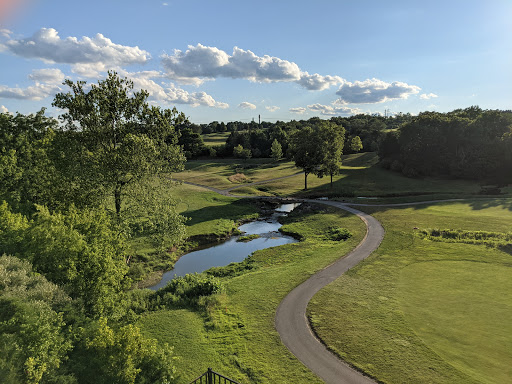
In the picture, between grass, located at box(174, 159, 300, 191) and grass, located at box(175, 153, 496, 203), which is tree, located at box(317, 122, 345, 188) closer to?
grass, located at box(175, 153, 496, 203)

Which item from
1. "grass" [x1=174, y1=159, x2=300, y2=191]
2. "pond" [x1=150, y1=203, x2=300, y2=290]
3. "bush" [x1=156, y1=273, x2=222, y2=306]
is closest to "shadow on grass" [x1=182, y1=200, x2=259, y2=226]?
"pond" [x1=150, y1=203, x2=300, y2=290]

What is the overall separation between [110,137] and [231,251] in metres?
21.3

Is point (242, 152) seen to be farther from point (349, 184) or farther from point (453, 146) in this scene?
point (453, 146)

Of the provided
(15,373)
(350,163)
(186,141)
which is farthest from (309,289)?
(186,141)

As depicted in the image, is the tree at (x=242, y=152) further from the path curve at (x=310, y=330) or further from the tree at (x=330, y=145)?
the path curve at (x=310, y=330)

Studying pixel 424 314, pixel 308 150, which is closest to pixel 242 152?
pixel 308 150

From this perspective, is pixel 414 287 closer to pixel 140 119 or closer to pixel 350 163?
pixel 140 119

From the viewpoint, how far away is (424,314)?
71.2 feet

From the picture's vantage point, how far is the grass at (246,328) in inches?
664

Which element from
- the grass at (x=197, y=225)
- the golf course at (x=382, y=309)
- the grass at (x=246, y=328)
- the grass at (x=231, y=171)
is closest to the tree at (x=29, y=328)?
the grass at (x=246, y=328)

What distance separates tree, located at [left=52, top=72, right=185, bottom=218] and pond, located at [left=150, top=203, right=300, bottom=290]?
11.7 meters

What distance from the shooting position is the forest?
1272 centimetres

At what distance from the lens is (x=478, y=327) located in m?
19.6

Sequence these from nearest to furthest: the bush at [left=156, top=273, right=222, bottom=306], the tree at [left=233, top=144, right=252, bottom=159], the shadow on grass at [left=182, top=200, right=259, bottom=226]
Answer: the bush at [left=156, top=273, right=222, bottom=306], the shadow on grass at [left=182, top=200, right=259, bottom=226], the tree at [left=233, top=144, right=252, bottom=159]
